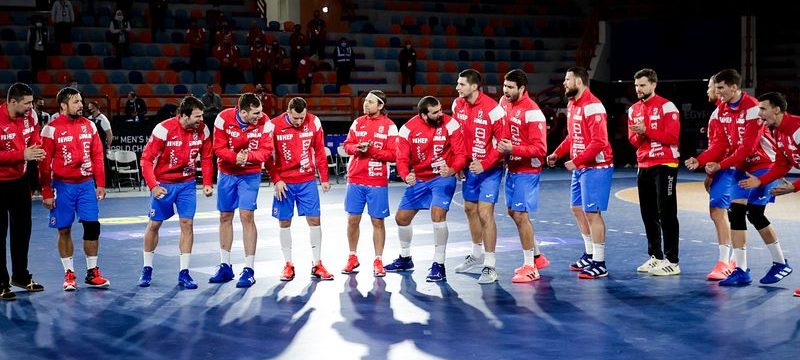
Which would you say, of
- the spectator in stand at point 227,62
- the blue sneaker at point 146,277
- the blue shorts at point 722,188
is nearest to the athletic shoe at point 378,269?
the blue sneaker at point 146,277

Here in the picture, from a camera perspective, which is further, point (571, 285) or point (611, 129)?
point (611, 129)

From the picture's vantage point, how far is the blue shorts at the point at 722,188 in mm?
9562

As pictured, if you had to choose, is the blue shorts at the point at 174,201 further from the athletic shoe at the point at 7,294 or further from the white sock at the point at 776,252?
the white sock at the point at 776,252

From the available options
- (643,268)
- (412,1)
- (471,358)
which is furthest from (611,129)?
(471,358)

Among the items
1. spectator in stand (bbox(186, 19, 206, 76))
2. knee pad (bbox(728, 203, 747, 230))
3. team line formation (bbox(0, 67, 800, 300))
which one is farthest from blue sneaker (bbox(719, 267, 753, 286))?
spectator in stand (bbox(186, 19, 206, 76))

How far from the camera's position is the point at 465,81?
9727 millimetres

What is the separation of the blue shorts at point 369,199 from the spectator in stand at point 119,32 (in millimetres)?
18214

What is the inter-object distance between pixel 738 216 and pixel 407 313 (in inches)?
133

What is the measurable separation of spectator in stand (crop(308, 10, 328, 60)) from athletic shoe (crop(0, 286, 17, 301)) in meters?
20.7

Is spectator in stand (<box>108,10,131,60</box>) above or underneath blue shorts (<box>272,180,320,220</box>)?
above

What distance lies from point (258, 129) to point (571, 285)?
3431 millimetres

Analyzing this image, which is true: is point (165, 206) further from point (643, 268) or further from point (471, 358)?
point (643, 268)

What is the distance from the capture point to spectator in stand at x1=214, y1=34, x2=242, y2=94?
87.2ft

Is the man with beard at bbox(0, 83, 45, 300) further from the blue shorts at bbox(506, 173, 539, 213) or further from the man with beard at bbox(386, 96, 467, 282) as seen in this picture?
the blue shorts at bbox(506, 173, 539, 213)
